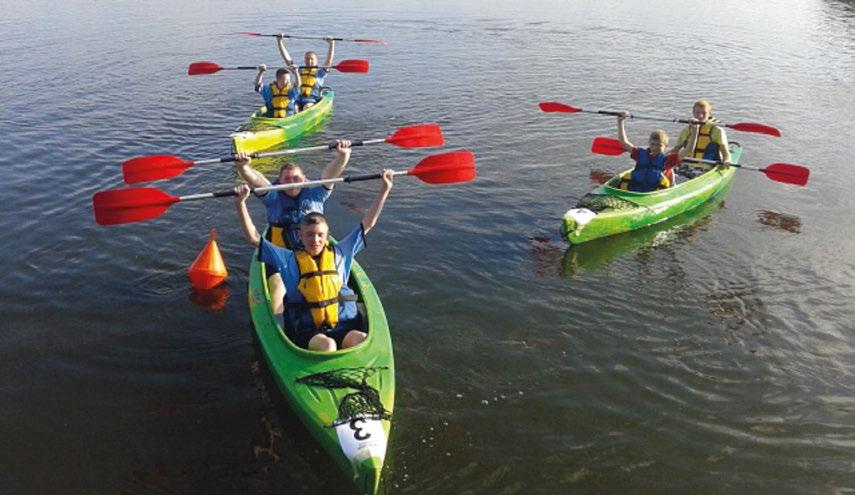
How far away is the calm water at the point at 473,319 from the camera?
204 inches

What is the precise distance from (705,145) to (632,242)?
322 cm

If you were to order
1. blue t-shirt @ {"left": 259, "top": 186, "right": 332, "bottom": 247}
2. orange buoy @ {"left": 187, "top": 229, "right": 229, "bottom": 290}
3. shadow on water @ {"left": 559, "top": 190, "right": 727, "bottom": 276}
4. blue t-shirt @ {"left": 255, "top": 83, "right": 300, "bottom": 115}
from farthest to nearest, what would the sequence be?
blue t-shirt @ {"left": 255, "top": 83, "right": 300, "bottom": 115}, shadow on water @ {"left": 559, "top": 190, "right": 727, "bottom": 276}, orange buoy @ {"left": 187, "top": 229, "right": 229, "bottom": 290}, blue t-shirt @ {"left": 259, "top": 186, "right": 332, "bottom": 247}

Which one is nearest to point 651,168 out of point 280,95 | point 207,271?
point 207,271

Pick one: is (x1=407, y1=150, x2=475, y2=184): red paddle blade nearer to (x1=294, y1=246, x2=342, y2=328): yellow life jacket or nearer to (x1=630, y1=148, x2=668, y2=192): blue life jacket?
(x1=294, y1=246, x2=342, y2=328): yellow life jacket

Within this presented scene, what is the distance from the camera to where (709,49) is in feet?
78.4

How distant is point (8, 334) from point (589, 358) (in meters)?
6.23

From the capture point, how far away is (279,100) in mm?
13422

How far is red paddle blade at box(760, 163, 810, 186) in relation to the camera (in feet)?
32.3

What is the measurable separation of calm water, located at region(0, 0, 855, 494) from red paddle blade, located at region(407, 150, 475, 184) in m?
1.54

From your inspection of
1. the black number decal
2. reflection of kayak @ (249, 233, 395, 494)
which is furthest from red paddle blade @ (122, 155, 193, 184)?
the black number decal

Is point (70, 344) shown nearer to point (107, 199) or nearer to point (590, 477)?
point (107, 199)

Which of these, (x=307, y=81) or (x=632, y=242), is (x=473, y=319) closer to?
(x=632, y=242)

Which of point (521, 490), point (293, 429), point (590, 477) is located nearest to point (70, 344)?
point (293, 429)

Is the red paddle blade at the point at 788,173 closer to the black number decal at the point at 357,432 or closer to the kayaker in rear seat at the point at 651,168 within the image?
the kayaker in rear seat at the point at 651,168
